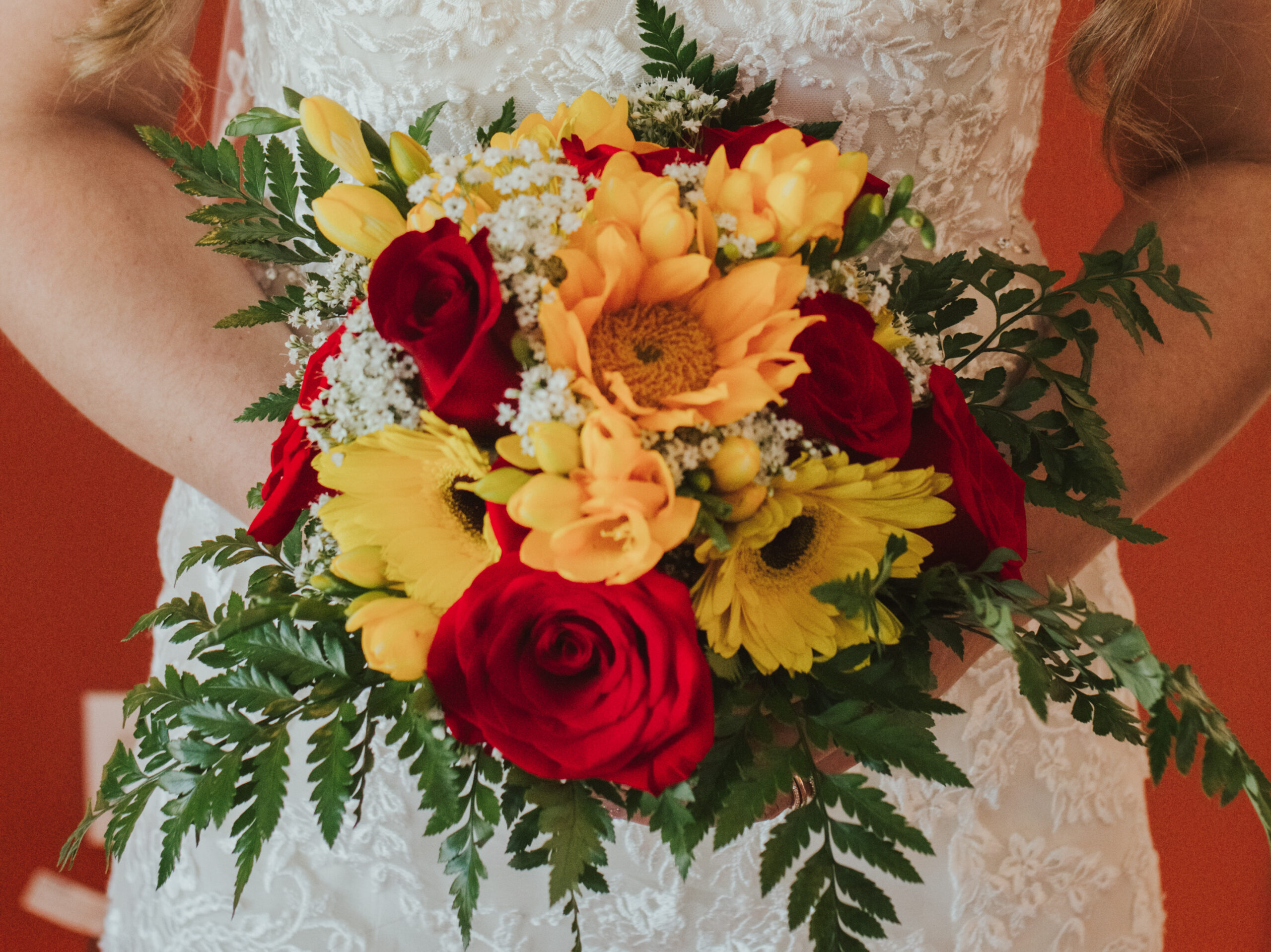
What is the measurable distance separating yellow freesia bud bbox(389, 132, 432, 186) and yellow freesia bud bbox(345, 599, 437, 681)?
0.73 ft

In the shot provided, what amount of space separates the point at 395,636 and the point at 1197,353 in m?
0.69

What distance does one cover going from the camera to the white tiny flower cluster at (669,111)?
52 cm

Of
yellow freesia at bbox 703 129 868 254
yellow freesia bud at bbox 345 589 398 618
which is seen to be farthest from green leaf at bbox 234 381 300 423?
yellow freesia at bbox 703 129 868 254

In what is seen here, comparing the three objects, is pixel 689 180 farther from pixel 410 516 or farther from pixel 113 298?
pixel 113 298

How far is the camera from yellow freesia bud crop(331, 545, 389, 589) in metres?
0.39

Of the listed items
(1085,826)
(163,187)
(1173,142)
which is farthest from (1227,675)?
(163,187)

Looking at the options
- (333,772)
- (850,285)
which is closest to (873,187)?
(850,285)

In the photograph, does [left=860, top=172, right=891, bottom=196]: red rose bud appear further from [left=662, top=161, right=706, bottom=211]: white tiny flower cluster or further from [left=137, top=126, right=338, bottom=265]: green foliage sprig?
[left=137, top=126, right=338, bottom=265]: green foliage sprig

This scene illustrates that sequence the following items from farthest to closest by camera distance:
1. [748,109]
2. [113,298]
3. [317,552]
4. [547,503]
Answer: [113,298] < [748,109] < [317,552] < [547,503]

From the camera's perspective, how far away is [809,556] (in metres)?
0.41

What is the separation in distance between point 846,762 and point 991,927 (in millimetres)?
302

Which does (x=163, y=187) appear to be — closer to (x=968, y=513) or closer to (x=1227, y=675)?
(x=968, y=513)

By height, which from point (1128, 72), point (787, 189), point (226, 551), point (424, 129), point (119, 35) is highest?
point (1128, 72)

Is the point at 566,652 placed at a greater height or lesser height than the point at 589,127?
lesser
